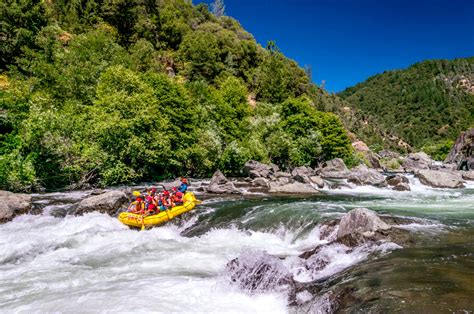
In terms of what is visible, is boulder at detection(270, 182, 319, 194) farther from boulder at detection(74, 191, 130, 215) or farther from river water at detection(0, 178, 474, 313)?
boulder at detection(74, 191, 130, 215)

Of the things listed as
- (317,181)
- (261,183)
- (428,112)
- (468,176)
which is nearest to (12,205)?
(261,183)

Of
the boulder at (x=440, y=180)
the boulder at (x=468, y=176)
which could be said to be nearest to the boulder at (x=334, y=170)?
the boulder at (x=440, y=180)

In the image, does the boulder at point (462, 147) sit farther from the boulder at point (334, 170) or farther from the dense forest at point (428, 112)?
the dense forest at point (428, 112)

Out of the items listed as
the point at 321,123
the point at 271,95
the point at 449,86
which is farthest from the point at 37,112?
the point at 449,86

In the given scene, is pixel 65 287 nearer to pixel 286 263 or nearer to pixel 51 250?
pixel 51 250

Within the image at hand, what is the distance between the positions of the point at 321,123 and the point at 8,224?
4465 cm

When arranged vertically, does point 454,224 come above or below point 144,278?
above

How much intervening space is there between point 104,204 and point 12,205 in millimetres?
4511

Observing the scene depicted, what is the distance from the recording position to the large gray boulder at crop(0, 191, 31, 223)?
53.5 ft

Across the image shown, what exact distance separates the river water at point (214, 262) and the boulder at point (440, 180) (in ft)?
41.1

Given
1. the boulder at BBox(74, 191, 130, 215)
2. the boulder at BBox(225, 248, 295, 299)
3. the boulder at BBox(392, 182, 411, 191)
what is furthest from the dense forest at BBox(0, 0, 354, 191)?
the boulder at BBox(225, 248, 295, 299)

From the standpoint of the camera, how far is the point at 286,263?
349 inches

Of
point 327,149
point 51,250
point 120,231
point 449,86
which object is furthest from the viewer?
point 449,86

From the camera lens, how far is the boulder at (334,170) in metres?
39.4
